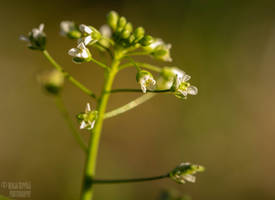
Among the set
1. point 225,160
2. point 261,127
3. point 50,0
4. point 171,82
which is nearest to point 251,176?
point 225,160

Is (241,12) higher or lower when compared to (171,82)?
higher

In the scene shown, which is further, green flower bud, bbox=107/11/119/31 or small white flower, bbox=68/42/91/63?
green flower bud, bbox=107/11/119/31

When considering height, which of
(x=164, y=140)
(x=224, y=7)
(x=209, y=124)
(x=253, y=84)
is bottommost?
(x=164, y=140)

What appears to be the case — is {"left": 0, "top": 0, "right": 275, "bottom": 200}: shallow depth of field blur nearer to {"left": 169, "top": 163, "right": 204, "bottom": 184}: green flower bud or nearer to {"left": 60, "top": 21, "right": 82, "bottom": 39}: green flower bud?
{"left": 169, "top": 163, "right": 204, "bottom": 184}: green flower bud

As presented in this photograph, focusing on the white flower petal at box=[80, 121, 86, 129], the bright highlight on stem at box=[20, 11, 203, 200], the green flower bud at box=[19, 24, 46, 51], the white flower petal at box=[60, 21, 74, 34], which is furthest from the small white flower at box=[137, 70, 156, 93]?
the green flower bud at box=[19, 24, 46, 51]

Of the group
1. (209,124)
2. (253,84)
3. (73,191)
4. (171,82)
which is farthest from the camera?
(253,84)

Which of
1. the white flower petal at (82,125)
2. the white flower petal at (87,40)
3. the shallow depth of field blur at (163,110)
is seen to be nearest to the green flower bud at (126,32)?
the white flower petal at (87,40)

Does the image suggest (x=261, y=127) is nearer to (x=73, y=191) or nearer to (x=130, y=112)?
(x=130, y=112)
